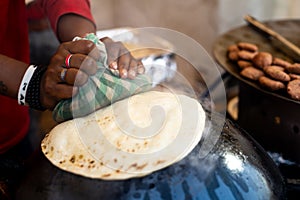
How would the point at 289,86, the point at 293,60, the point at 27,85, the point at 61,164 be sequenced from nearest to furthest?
the point at 61,164
the point at 27,85
the point at 289,86
the point at 293,60

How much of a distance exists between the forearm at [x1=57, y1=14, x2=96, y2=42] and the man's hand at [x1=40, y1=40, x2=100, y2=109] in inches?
12.7

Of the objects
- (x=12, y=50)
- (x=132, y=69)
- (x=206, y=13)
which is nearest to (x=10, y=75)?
(x=132, y=69)

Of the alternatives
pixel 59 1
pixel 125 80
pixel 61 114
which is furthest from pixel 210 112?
pixel 59 1

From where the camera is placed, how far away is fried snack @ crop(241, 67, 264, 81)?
50.9 inches

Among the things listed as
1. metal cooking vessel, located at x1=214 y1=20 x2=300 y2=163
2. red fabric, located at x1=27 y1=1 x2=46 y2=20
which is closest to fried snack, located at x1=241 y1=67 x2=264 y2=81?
metal cooking vessel, located at x1=214 y1=20 x2=300 y2=163

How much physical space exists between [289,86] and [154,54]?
2.52 feet

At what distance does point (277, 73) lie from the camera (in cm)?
123

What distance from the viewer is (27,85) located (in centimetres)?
85

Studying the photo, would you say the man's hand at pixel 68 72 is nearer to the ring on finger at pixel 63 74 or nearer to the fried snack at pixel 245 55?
the ring on finger at pixel 63 74

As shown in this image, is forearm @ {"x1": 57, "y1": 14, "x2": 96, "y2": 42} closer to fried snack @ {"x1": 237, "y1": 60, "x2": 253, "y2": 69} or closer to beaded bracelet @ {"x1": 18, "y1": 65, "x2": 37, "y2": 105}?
beaded bracelet @ {"x1": 18, "y1": 65, "x2": 37, "y2": 105}

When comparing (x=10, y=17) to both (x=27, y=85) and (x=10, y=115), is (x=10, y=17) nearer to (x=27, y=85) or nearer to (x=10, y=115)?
(x=10, y=115)

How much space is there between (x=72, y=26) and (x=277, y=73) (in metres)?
0.63

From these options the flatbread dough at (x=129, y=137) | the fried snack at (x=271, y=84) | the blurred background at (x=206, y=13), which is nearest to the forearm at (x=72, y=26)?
the flatbread dough at (x=129, y=137)

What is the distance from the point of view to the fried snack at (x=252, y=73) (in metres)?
1.29
